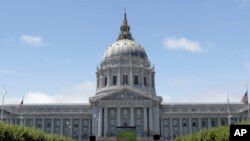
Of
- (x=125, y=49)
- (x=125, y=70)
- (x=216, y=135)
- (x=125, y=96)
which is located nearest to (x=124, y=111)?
(x=125, y=96)

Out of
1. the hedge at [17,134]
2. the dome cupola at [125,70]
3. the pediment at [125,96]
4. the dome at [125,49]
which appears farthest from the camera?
the dome at [125,49]

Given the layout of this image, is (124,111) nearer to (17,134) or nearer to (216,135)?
(17,134)

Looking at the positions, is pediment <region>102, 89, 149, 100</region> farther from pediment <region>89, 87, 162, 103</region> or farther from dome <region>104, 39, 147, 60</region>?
dome <region>104, 39, 147, 60</region>

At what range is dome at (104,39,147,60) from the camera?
152m

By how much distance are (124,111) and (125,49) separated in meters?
32.3

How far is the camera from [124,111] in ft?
423

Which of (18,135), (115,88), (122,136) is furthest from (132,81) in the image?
(18,135)

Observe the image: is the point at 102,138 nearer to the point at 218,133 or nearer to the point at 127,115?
the point at 127,115

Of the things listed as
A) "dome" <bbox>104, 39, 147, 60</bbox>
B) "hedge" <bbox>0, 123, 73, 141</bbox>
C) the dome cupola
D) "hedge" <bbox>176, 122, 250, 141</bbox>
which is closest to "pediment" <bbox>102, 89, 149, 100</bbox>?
the dome cupola

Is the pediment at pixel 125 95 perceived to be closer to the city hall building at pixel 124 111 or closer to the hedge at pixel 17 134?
the city hall building at pixel 124 111

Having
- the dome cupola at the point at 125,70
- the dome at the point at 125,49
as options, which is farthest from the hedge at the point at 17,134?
the dome at the point at 125,49

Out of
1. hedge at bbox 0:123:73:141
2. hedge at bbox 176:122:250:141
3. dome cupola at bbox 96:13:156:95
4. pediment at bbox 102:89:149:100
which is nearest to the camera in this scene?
hedge at bbox 176:122:250:141

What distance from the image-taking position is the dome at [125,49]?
152250 millimetres

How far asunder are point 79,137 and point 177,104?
121 feet
